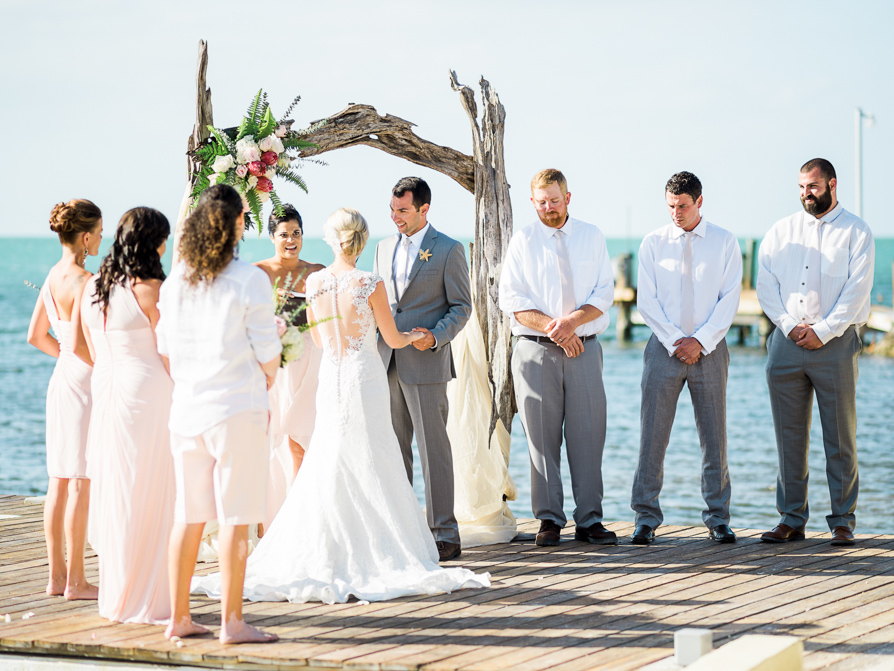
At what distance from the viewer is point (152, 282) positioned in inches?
158

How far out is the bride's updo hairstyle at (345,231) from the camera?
4.67 m

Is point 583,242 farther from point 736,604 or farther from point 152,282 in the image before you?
point 152,282

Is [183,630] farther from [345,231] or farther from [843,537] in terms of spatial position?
[843,537]

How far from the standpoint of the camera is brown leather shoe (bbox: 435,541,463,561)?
5359 mm

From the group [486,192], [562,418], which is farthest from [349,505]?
[486,192]

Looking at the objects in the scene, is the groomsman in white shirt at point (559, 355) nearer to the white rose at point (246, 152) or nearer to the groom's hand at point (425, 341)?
the groom's hand at point (425, 341)

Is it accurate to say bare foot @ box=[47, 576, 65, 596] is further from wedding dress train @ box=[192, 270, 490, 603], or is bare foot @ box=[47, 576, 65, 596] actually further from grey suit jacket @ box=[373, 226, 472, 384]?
grey suit jacket @ box=[373, 226, 472, 384]

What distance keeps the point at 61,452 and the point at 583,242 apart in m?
2.90

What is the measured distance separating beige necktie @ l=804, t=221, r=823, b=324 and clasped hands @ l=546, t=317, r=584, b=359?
1268mm

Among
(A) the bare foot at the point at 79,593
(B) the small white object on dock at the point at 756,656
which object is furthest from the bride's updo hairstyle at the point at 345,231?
(B) the small white object on dock at the point at 756,656

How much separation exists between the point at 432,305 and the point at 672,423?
59.1 inches

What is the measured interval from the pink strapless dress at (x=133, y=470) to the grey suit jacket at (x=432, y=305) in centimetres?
151

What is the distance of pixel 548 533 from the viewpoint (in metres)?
5.60

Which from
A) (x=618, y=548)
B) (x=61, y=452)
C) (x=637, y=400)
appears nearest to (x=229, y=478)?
(x=61, y=452)
